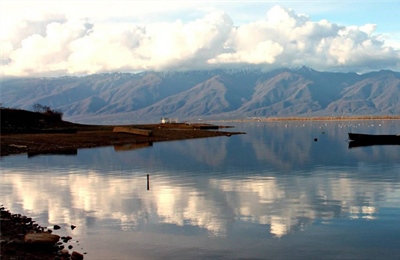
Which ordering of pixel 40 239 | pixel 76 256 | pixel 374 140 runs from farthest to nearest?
pixel 374 140, pixel 40 239, pixel 76 256

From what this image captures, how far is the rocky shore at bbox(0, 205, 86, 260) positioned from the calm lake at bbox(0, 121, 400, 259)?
0.71m

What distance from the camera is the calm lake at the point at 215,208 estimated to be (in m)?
21.6

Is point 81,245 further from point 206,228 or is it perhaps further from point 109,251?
point 206,228

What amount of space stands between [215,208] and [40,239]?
1148 centimetres

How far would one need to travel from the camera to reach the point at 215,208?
29.8m

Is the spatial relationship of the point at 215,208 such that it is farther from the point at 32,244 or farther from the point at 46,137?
the point at 46,137

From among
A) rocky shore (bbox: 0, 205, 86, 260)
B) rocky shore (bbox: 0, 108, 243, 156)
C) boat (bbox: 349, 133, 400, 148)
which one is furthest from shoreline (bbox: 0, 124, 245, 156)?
rocky shore (bbox: 0, 205, 86, 260)

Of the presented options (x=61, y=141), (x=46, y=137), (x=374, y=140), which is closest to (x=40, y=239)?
(x=61, y=141)

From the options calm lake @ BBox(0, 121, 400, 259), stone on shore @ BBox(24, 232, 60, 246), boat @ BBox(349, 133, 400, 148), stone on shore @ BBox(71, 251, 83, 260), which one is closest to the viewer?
stone on shore @ BBox(71, 251, 83, 260)

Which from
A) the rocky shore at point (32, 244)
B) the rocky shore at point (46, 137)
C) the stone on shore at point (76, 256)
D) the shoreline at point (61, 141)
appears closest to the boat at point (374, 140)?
the shoreline at point (61, 141)

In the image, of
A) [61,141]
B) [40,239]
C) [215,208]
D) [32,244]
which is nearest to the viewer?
[32,244]

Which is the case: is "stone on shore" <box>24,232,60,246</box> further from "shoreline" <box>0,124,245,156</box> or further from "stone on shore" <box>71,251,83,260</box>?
"shoreline" <box>0,124,245,156</box>

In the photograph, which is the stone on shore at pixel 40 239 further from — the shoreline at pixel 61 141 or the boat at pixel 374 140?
the boat at pixel 374 140

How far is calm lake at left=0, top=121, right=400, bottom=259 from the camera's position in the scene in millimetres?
21641
